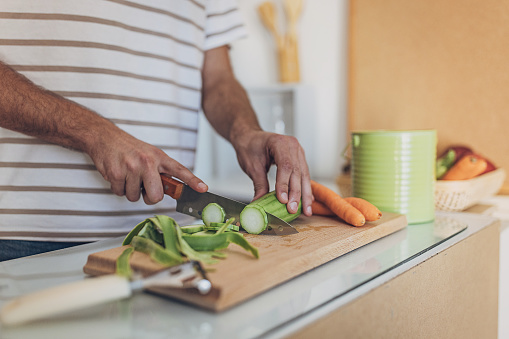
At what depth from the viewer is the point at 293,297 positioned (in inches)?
25.8

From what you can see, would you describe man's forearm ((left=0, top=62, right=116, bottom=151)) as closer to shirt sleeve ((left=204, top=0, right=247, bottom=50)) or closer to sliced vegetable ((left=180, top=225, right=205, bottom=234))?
sliced vegetable ((left=180, top=225, right=205, bottom=234))

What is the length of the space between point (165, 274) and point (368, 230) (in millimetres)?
443

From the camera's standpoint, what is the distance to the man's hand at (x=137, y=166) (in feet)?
3.08

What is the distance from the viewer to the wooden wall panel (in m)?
1.68

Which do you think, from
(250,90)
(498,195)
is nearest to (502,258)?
(498,195)

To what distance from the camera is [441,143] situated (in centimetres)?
180

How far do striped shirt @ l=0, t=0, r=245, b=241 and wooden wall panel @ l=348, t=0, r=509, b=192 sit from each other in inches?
38.5

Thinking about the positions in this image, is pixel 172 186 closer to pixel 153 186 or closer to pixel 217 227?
pixel 153 186

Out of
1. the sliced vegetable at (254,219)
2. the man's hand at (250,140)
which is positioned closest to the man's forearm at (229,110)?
the man's hand at (250,140)

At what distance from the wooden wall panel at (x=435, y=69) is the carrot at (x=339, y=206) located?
92cm

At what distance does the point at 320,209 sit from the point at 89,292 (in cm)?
62

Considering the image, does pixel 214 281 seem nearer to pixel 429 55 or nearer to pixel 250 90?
pixel 429 55

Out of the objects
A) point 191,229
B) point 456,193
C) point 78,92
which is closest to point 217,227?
point 191,229

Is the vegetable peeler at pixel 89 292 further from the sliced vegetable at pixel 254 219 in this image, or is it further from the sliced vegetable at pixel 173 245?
the sliced vegetable at pixel 254 219
